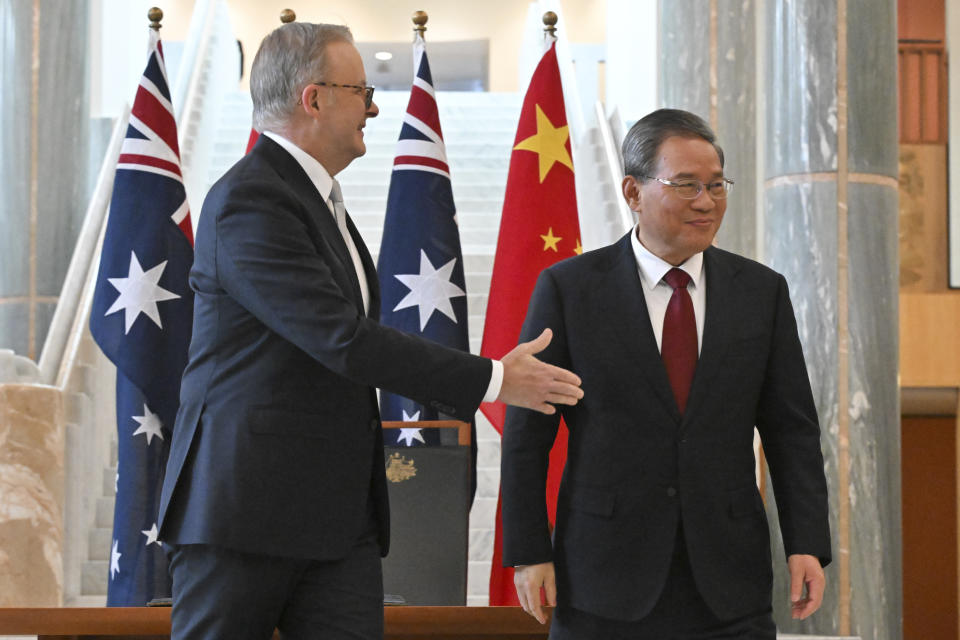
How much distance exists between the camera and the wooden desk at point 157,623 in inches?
124

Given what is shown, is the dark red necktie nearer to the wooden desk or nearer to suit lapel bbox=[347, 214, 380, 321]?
suit lapel bbox=[347, 214, 380, 321]

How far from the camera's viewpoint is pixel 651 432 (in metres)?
2.58

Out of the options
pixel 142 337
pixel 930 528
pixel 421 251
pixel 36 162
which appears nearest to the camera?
pixel 142 337

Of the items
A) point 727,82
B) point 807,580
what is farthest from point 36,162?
point 807,580

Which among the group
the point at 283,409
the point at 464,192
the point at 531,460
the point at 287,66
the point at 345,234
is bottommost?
the point at 531,460

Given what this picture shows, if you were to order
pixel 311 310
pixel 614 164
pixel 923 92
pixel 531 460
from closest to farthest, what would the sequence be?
pixel 311 310 → pixel 531 460 → pixel 614 164 → pixel 923 92

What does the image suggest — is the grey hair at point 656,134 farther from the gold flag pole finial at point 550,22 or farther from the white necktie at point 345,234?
the gold flag pole finial at point 550,22

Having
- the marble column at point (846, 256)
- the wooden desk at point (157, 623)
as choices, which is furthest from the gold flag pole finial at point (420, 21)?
the wooden desk at point (157, 623)

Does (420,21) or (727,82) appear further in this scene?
(727,82)

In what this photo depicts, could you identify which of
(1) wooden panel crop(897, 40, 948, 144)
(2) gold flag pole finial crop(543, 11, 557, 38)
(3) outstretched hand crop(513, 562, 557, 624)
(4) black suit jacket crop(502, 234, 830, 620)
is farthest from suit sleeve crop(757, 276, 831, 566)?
(1) wooden panel crop(897, 40, 948, 144)

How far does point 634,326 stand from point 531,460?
1.16 ft

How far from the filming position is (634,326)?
2645 millimetres

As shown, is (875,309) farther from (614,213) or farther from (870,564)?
(614,213)

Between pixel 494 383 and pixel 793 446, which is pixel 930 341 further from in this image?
pixel 494 383
